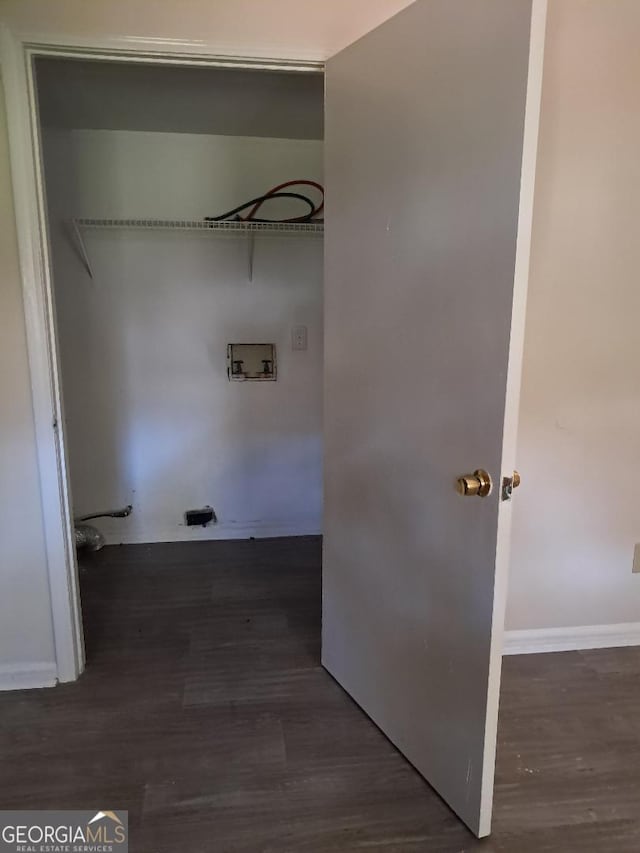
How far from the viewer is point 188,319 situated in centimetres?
301

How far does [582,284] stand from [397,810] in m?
1.69

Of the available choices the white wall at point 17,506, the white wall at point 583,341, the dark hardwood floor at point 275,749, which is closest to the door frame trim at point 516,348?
the dark hardwood floor at point 275,749

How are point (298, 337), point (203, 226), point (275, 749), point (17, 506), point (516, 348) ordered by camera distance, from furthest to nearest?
point (298, 337), point (203, 226), point (17, 506), point (275, 749), point (516, 348)

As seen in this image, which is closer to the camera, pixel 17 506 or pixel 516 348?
pixel 516 348

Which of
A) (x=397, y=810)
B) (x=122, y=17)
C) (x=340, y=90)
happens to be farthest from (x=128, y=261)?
(x=397, y=810)

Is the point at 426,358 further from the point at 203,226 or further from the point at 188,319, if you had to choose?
the point at 188,319

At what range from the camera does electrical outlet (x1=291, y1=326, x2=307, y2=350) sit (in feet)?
10.2

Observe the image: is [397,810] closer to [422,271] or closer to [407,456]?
[407,456]

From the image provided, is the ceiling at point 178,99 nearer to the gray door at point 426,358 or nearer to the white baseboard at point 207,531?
the gray door at point 426,358

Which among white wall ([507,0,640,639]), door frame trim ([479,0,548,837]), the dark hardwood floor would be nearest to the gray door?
door frame trim ([479,0,548,837])

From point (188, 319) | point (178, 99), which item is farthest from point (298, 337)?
point (178, 99)

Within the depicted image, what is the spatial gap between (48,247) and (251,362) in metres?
1.42

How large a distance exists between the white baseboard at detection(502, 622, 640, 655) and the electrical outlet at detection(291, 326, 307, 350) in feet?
5.83

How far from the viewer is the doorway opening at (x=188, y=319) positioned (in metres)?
2.79
